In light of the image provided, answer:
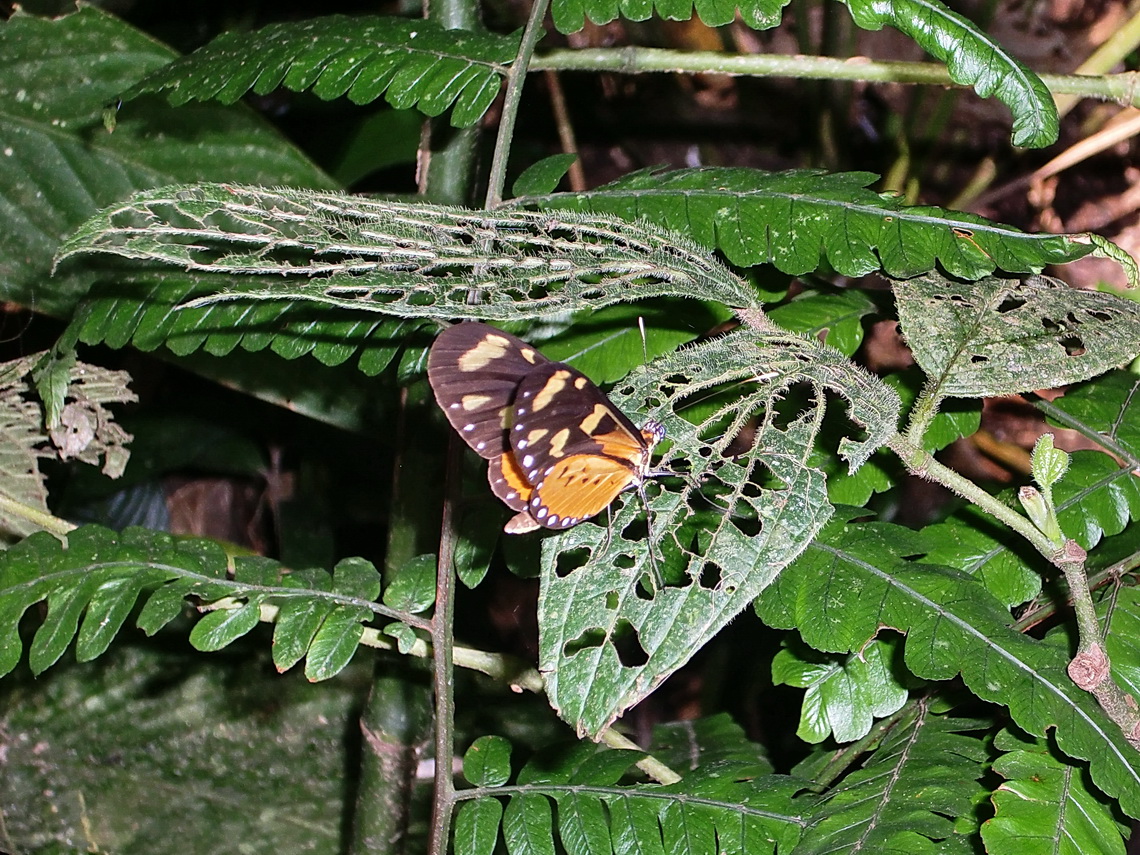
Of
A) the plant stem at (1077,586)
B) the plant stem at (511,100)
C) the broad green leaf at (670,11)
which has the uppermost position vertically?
the broad green leaf at (670,11)

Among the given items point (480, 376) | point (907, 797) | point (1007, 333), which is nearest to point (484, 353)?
point (480, 376)

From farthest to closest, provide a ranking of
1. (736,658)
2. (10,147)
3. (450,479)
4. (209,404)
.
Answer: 1. (209,404)
2. (736,658)
3. (10,147)
4. (450,479)

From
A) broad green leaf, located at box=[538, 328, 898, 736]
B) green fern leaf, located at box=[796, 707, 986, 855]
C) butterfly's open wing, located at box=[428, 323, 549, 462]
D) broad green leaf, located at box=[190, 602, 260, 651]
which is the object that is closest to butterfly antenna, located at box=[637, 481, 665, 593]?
broad green leaf, located at box=[538, 328, 898, 736]

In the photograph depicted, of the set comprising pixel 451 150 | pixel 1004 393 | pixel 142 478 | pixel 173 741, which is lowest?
A: pixel 173 741

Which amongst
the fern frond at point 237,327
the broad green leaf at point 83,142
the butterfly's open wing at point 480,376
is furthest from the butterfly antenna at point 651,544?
the broad green leaf at point 83,142

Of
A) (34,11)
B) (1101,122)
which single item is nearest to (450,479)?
(34,11)

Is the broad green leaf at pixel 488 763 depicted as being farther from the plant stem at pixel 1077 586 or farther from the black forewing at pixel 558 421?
the plant stem at pixel 1077 586

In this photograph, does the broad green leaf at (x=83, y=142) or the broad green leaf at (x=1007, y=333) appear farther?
the broad green leaf at (x=83, y=142)

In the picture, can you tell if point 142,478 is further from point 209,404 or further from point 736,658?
point 736,658

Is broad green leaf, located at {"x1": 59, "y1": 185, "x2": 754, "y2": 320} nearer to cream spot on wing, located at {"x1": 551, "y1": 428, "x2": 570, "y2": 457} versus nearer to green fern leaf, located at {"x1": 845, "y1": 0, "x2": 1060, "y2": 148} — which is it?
cream spot on wing, located at {"x1": 551, "y1": 428, "x2": 570, "y2": 457}
